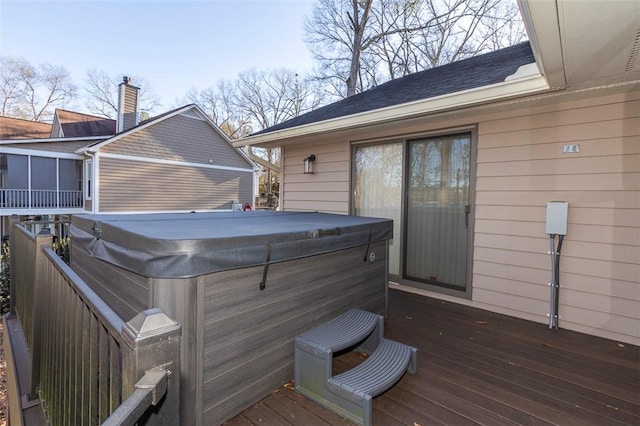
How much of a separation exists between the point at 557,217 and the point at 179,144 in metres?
12.0

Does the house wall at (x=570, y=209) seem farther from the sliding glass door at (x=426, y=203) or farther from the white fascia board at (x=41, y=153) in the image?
the white fascia board at (x=41, y=153)

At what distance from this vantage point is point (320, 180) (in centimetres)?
514

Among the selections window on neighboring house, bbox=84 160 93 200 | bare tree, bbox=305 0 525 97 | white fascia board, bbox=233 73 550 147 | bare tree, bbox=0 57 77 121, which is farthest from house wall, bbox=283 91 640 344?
bare tree, bbox=0 57 77 121

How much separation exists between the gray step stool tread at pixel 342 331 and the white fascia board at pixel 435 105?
7.10 feet

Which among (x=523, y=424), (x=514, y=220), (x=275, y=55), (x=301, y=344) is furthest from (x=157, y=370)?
(x=275, y=55)

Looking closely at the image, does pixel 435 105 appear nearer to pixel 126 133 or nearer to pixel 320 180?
pixel 320 180

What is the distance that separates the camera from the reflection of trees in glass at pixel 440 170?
3750 mm

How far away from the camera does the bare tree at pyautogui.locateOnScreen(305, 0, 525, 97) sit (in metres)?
10.6

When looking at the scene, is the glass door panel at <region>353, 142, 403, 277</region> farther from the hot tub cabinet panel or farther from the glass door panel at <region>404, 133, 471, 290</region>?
the hot tub cabinet panel

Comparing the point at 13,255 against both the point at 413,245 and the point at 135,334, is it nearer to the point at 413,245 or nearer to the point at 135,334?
the point at 135,334

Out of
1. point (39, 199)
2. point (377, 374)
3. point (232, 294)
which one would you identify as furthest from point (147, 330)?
point (39, 199)

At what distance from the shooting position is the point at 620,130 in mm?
2816

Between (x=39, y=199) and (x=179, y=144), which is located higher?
(x=179, y=144)

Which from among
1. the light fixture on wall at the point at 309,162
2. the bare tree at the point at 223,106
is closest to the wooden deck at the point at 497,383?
the light fixture on wall at the point at 309,162
